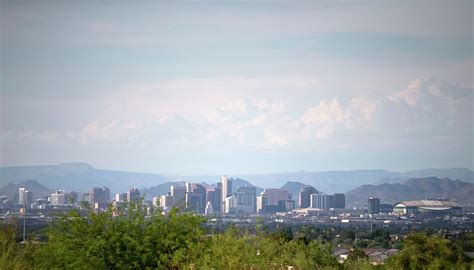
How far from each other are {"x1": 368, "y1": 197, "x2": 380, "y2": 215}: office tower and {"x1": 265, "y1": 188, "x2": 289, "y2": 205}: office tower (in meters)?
7.77

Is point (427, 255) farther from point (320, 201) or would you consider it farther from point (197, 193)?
point (320, 201)

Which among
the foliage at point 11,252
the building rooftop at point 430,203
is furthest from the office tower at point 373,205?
the foliage at point 11,252

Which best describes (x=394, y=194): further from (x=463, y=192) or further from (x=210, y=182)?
(x=210, y=182)

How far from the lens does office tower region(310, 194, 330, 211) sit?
223 feet

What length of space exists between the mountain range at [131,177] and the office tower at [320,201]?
1598mm

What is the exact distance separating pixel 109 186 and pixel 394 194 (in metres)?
22.5

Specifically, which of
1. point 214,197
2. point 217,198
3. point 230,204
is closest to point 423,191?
point 230,204

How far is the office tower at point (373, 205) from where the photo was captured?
200ft

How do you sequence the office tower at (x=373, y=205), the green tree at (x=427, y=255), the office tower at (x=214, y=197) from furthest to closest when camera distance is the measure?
the office tower at (x=214, y=197)
the office tower at (x=373, y=205)
the green tree at (x=427, y=255)

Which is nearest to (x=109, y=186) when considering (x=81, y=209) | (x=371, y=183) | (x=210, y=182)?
(x=210, y=182)

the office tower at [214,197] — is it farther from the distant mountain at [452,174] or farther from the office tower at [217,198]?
the distant mountain at [452,174]

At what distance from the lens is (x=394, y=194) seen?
68.1 m

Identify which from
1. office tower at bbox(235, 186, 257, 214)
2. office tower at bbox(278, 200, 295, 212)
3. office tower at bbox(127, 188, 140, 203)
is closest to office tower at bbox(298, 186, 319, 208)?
office tower at bbox(278, 200, 295, 212)

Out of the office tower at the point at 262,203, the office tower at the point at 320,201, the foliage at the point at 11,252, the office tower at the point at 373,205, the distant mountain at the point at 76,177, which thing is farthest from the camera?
the distant mountain at the point at 76,177
